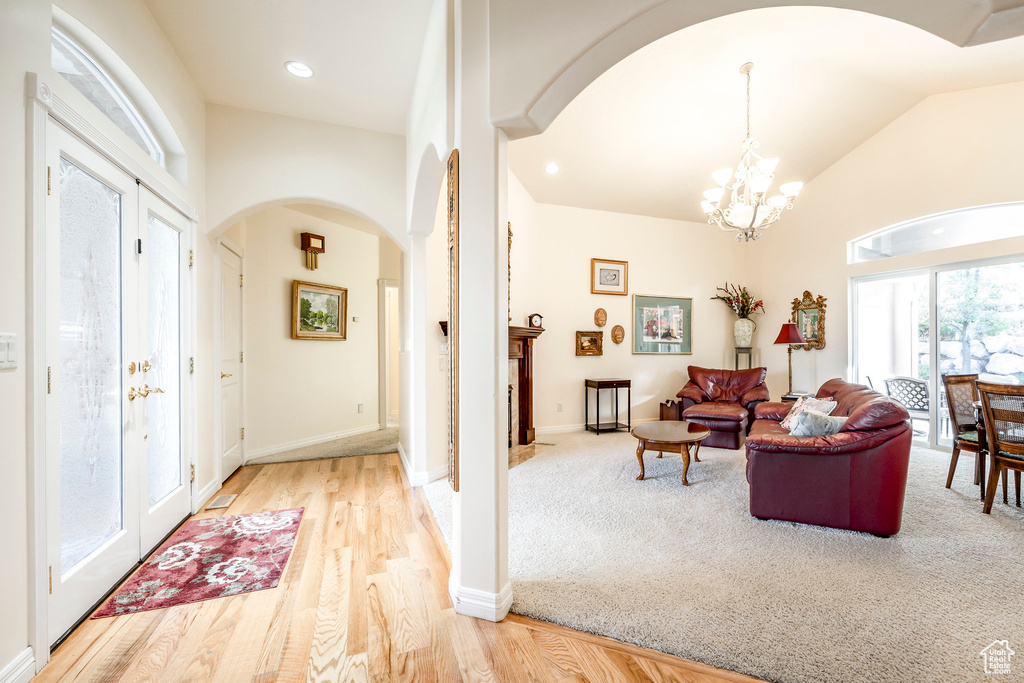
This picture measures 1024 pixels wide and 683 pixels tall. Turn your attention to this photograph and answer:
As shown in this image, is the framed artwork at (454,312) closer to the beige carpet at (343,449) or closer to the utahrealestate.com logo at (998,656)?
the utahrealestate.com logo at (998,656)

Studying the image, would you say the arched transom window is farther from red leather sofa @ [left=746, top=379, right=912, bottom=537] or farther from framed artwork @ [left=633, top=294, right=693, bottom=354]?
framed artwork @ [left=633, top=294, right=693, bottom=354]

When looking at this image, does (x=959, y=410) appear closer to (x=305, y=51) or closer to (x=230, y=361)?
(x=305, y=51)

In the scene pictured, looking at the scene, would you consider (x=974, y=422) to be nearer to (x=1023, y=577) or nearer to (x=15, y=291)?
(x=1023, y=577)

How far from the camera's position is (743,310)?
6.52 m

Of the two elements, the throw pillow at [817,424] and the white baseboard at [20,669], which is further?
the throw pillow at [817,424]

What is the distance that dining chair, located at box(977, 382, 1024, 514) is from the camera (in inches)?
109

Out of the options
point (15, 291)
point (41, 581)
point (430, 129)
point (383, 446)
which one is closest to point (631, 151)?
point (430, 129)

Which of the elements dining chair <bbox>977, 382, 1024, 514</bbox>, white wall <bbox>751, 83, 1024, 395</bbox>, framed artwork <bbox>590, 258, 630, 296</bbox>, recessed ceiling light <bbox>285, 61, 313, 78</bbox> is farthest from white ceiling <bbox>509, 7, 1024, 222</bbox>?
dining chair <bbox>977, 382, 1024, 514</bbox>

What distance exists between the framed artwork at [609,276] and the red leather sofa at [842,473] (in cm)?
341

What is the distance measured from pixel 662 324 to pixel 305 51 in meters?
5.28

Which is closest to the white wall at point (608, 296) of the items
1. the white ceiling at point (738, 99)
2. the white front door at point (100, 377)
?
the white ceiling at point (738, 99)

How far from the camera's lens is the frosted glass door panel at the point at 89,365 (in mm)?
1835

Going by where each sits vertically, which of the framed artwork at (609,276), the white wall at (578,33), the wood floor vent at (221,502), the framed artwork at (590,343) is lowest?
the wood floor vent at (221,502)

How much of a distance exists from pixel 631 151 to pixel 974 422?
391 centimetres
